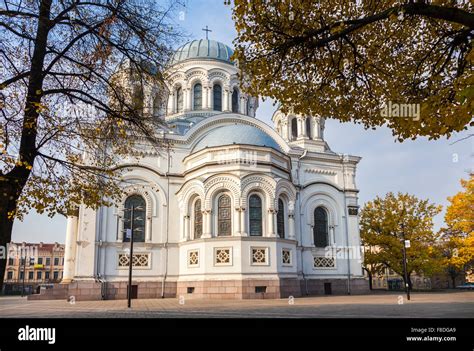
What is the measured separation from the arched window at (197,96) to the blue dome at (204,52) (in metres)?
2.34

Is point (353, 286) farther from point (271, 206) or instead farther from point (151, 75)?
point (151, 75)

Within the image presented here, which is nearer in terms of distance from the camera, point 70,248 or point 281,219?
point 281,219

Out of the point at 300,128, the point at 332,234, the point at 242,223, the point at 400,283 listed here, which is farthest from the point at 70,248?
the point at 400,283

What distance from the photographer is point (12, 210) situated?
9312mm

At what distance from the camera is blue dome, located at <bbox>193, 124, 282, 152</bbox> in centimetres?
2612

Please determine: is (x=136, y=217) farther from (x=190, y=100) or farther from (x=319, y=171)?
(x=319, y=171)

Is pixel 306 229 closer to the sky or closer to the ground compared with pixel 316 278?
closer to the sky

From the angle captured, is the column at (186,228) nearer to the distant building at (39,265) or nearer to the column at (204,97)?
the column at (204,97)

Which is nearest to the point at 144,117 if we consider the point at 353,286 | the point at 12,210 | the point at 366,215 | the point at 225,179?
A: the point at 12,210

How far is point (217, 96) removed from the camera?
3391 centimetres

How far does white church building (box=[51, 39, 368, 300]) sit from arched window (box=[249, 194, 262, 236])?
0.06 metres

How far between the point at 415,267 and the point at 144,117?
30.5 m

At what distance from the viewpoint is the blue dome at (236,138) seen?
26125mm

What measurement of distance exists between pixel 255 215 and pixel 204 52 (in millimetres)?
15854
